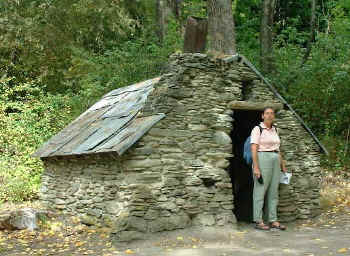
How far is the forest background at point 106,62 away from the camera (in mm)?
12984

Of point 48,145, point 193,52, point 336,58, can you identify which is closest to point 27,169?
point 48,145

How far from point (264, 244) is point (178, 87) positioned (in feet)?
9.18

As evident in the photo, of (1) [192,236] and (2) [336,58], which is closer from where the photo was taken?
(1) [192,236]

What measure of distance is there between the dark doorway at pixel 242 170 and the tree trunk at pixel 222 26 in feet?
10.5

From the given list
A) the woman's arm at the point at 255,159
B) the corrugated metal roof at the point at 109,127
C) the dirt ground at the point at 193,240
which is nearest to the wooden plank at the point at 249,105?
the woman's arm at the point at 255,159

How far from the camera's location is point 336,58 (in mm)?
13438

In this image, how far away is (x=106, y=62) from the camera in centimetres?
1569

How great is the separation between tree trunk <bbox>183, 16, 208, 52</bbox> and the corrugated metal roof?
115 centimetres

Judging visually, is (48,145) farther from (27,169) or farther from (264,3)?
(264,3)

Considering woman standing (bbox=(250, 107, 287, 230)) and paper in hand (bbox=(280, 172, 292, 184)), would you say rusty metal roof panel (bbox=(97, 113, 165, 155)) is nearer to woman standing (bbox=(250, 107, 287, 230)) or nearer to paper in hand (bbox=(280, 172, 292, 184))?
woman standing (bbox=(250, 107, 287, 230))

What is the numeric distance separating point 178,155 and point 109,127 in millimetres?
1587

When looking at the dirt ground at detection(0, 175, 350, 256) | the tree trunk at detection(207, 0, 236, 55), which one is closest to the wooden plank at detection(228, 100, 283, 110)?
the dirt ground at detection(0, 175, 350, 256)

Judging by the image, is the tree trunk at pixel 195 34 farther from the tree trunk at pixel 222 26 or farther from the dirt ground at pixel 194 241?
the tree trunk at pixel 222 26

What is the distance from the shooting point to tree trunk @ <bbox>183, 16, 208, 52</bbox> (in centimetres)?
816
